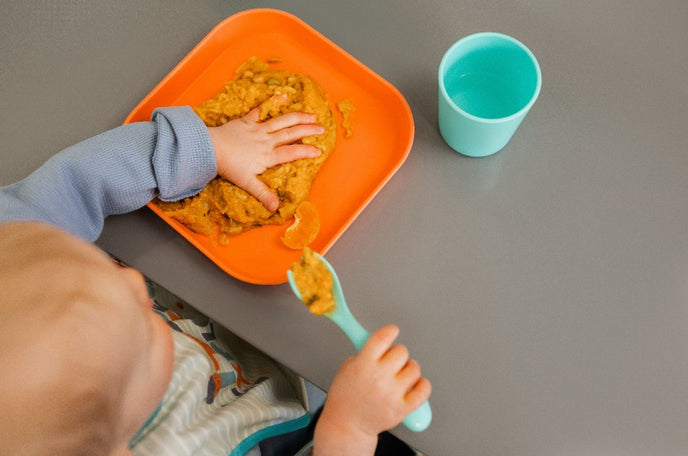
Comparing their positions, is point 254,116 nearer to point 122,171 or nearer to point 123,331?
point 122,171

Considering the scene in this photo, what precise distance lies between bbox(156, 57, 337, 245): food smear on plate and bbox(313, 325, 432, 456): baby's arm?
214 mm

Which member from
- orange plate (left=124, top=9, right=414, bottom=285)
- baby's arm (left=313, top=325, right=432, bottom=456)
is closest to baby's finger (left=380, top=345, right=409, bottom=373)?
baby's arm (left=313, top=325, right=432, bottom=456)

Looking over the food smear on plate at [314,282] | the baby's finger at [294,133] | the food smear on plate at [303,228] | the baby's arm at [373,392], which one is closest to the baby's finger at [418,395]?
the baby's arm at [373,392]

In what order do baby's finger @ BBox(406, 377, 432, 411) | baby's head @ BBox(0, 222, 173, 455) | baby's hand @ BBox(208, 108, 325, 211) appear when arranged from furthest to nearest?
baby's hand @ BBox(208, 108, 325, 211), baby's finger @ BBox(406, 377, 432, 411), baby's head @ BBox(0, 222, 173, 455)

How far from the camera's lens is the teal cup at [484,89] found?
617mm

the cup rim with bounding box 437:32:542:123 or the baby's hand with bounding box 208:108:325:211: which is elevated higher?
the cup rim with bounding box 437:32:542:123

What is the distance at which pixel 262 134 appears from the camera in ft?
2.28

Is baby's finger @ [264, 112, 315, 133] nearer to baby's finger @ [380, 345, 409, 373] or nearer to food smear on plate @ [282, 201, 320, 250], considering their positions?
food smear on plate @ [282, 201, 320, 250]

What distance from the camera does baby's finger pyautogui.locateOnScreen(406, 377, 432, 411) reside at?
22.0 inches

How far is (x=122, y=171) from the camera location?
0.65 meters

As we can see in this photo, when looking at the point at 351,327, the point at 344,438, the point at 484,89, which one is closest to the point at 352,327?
the point at 351,327

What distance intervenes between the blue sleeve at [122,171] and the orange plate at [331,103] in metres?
0.04

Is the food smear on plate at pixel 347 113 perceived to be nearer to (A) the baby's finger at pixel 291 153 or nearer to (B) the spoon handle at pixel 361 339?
(A) the baby's finger at pixel 291 153

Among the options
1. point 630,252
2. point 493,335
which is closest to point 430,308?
point 493,335
